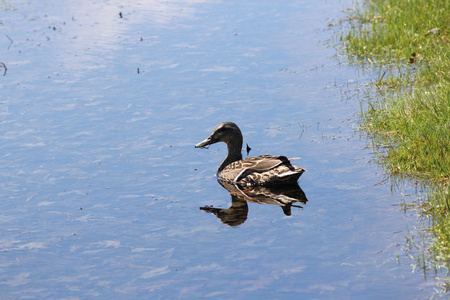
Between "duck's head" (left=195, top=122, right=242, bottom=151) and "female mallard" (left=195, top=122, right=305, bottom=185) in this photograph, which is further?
"duck's head" (left=195, top=122, right=242, bottom=151)

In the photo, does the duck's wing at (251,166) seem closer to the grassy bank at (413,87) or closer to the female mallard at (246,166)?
the female mallard at (246,166)

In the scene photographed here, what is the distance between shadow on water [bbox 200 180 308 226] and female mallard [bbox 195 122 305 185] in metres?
0.10

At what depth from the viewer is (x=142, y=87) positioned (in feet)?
43.8

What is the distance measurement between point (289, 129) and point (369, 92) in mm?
2095

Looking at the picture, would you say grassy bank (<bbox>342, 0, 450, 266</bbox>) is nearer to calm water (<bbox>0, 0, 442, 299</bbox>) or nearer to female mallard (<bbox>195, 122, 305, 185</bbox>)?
calm water (<bbox>0, 0, 442, 299</bbox>)

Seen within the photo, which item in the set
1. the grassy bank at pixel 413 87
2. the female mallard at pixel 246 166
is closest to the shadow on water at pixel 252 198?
the female mallard at pixel 246 166

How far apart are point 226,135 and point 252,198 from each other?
1.67 meters

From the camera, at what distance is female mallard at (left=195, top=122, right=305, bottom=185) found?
30.6 feet

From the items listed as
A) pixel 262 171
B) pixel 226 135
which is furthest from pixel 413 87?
pixel 262 171

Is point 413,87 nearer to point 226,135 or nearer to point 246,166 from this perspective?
point 226,135

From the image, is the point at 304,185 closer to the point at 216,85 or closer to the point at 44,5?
the point at 216,85

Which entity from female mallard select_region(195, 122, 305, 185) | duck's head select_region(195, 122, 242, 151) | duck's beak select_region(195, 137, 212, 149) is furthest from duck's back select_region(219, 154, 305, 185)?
duck's beak select_region(195, 137, 212, 149)

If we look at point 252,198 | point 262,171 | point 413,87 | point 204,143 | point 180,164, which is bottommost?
point 252,198

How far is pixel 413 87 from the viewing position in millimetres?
11430
